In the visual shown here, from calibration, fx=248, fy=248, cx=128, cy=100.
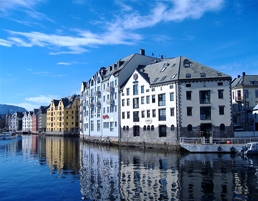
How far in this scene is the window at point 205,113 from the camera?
147 ft

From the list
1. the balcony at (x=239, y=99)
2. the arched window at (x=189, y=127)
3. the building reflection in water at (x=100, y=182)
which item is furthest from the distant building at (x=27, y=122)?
the building reflection in water at (x=100, y=182)

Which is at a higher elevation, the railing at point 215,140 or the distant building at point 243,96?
the distant building at point 243,96

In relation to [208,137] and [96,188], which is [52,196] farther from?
[208,137]

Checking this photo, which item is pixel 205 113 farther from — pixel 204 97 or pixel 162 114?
pixel 162 114

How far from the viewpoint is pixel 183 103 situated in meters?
45.7

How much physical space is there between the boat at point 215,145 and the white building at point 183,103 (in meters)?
2.51

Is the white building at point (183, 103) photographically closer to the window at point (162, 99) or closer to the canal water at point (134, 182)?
the window at point (162, 99)

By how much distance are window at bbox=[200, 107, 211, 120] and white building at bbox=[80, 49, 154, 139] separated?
21.1 metres

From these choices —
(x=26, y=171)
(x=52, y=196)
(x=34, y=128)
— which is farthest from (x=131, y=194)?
(x=34, y=128)

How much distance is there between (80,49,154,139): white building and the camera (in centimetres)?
6122

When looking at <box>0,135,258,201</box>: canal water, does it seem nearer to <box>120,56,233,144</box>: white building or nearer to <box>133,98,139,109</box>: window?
<box>120,56,233,144</box>: white building

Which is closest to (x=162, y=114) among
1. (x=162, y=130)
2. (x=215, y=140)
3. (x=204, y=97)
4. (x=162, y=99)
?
(x=162, y=99)

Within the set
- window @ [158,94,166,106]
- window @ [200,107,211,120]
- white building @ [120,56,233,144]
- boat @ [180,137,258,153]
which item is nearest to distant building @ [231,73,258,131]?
white building @ [120,56,233,144]

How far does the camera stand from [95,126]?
240 feet
